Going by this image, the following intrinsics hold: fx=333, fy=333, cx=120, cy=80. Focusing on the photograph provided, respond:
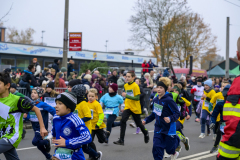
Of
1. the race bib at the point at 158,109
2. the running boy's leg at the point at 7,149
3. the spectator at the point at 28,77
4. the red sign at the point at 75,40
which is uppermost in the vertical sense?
the red sign at the point at 75,40

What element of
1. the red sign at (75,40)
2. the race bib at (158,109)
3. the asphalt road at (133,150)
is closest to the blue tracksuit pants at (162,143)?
the race bib at (158,109)

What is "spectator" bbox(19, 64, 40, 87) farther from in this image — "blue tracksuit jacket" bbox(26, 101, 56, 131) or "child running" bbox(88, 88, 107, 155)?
"child running" bbox(88, 88, 107, 155)

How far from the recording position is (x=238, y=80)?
3.01 metres

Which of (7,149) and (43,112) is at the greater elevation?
(43,112)

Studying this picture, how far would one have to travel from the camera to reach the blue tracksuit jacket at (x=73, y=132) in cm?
385

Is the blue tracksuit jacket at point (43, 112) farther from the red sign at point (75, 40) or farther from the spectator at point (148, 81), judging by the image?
the spectator at point (148, 81)

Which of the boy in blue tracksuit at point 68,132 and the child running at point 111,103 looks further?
the child running at point 111,103

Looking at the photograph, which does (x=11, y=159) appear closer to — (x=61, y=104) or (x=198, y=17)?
(x=61, y=104)

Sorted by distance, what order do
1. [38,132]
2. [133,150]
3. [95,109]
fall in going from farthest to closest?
[133,150], [95,109], [38,132]

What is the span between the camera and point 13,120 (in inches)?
185

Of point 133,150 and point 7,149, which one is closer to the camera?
point 7,149

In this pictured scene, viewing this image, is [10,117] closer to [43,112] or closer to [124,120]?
[43,112]

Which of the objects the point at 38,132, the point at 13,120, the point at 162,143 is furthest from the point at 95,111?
the point at 13,120

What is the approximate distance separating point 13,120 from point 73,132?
4.01 ft
